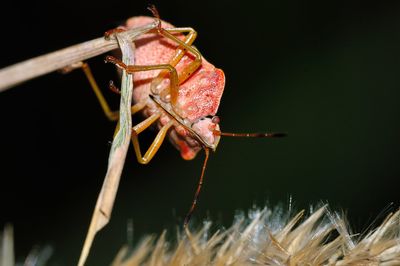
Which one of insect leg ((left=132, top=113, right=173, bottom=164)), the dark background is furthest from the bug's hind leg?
the dark background

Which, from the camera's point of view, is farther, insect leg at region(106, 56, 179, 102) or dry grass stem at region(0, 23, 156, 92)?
insect leg at region(106, 56, 179, 102)

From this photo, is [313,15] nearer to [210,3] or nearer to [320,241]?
[210,3]

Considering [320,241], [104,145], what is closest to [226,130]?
[104,145]

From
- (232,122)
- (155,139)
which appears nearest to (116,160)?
(155,139)

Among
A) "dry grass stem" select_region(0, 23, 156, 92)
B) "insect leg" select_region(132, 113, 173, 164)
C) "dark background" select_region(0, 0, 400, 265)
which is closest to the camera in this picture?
"dry grass stem" select_region(0, 23, 156, 92)

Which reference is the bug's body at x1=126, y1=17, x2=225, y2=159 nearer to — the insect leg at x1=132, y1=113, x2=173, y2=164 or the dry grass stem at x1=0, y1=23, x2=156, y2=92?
the insect leg at x1=132, y1=113, x2=173, y2=164

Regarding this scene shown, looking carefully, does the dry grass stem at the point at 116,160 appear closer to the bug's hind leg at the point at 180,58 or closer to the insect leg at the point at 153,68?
the insect leg at the point at 153,68

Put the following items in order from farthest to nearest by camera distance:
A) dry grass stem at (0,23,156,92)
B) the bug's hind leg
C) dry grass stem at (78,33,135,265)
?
the bug's hind leg
dry grass stem at (78,33,135,265)
dry grass stem at (0,23,156,92)
